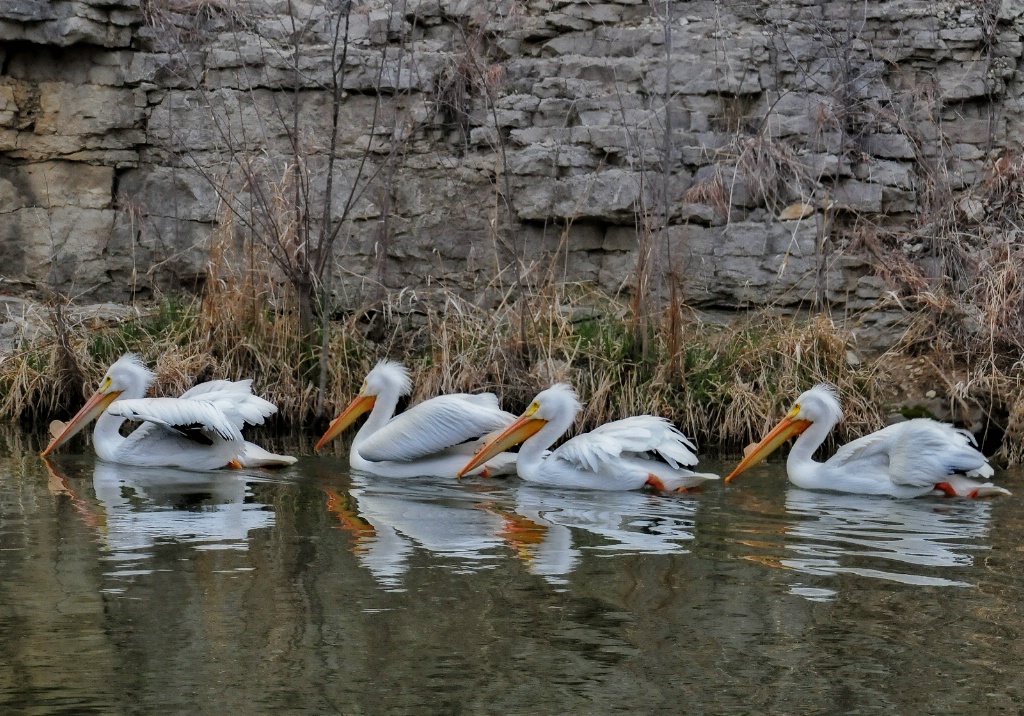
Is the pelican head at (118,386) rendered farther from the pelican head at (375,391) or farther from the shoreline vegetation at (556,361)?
the pelican head at (375,391)

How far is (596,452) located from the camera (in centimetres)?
655

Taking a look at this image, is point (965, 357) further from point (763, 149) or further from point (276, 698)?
point (276, 698)

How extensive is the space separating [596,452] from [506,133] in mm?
3903

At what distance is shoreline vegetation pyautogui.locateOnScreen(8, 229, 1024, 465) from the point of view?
8.12 meters

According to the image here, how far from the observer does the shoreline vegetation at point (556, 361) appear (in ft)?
26.6

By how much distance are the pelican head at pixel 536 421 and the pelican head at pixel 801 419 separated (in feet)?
2.67

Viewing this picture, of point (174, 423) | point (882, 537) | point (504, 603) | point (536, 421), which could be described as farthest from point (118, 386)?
point (882, 537)

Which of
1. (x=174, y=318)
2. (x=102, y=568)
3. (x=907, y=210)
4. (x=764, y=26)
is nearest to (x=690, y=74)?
(x=764, y=26)

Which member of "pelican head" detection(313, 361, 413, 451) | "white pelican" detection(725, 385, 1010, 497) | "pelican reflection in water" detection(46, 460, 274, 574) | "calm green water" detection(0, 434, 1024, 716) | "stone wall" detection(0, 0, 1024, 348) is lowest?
"calm green water" detection(0, 434, 1024, 716)

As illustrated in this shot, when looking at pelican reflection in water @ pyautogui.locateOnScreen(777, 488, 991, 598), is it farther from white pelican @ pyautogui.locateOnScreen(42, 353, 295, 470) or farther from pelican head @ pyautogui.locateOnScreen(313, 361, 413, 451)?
white pelican @ pyautogui.locateOnScreen(42, 353, 295, 470)

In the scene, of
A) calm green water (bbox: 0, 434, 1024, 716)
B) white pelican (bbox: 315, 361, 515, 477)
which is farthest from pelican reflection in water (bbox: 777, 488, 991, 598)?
white pelican (bbox: 315, 361, 515, 477)

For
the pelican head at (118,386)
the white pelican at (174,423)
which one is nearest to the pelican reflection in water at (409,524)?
the white pelican at (174,423)

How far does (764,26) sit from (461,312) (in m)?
3.11

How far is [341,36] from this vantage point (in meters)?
10.3
